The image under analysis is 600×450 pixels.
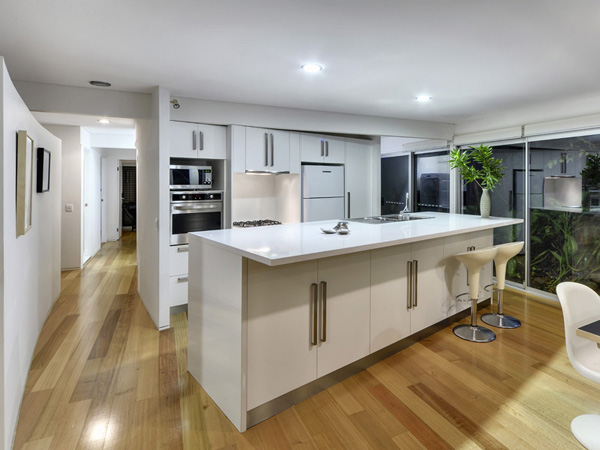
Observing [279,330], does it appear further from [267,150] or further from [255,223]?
[267,150]

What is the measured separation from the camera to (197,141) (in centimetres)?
393

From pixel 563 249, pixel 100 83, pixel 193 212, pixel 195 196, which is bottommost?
pixel 563 249

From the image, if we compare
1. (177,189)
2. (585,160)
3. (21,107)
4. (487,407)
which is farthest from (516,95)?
(21,107)

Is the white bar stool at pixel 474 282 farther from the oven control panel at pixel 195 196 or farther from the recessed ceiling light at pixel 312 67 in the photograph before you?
the oven control panel at pixel 195 196

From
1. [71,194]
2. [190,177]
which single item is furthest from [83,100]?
[71,194]

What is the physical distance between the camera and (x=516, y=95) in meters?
3.84

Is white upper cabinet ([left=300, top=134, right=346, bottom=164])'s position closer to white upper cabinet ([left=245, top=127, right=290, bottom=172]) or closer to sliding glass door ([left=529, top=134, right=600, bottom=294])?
white upper cabinet ([left=245, top=127, right=290, bottom=172])

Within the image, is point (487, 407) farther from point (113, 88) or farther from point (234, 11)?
point (113, 88)

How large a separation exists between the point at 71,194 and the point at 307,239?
527 cm

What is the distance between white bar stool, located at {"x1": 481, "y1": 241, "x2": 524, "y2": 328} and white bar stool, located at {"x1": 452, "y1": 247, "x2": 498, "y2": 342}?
20 centimetres

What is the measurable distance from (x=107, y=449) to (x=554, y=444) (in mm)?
2322

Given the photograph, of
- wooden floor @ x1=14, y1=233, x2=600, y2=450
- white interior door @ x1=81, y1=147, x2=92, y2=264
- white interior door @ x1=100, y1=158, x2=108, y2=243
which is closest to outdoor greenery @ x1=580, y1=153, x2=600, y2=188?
wooden floor @ x1=14, y1=233, x2=600, y2=450

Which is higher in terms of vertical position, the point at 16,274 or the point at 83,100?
the point at 83,100

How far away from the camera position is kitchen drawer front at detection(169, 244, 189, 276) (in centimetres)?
383
